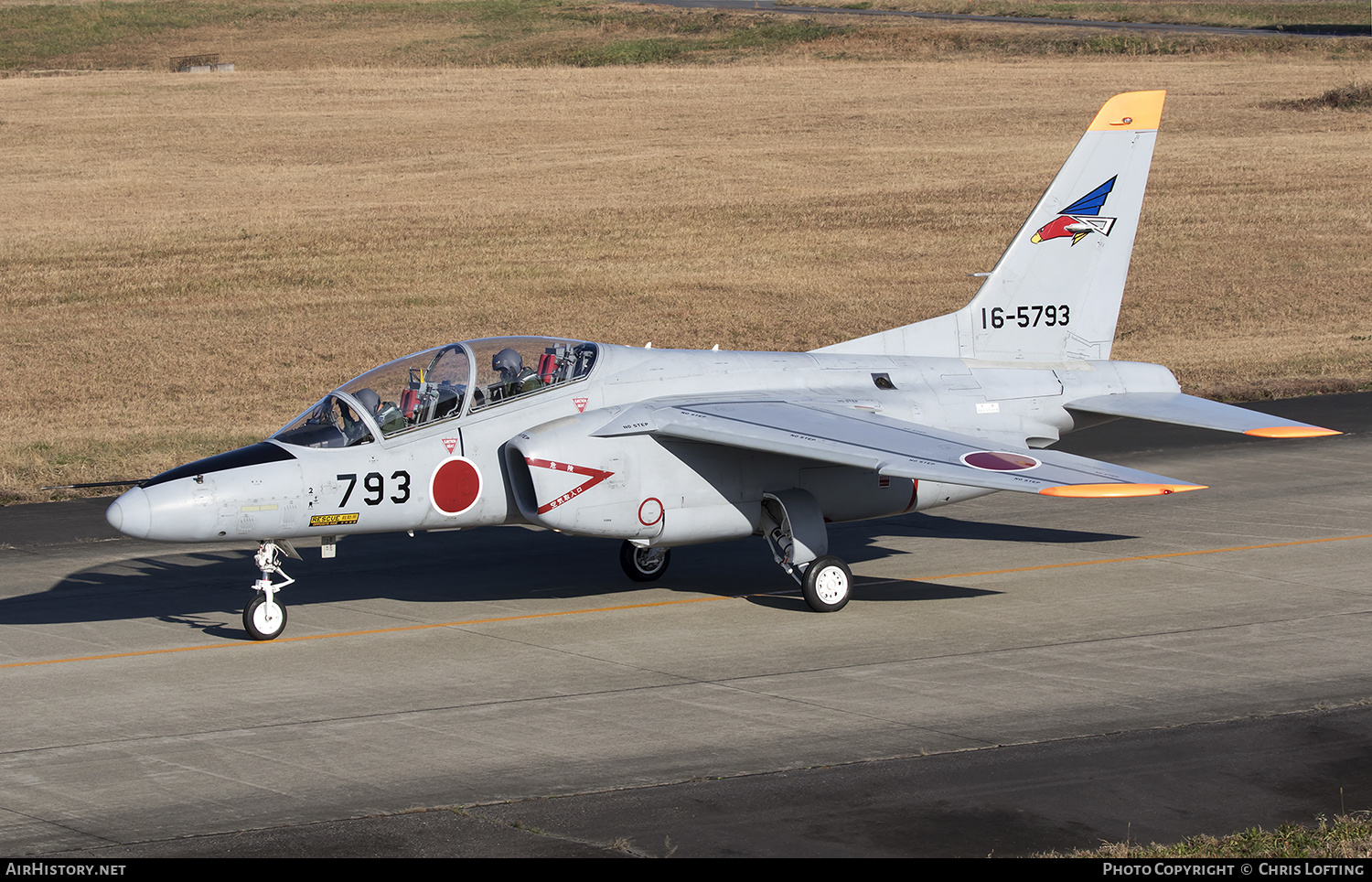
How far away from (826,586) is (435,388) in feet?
13.4

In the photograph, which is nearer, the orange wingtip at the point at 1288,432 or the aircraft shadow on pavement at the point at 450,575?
the orange wingtip at the point at 1288,432

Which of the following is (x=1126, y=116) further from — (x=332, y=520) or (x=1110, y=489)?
(x=332, y=520)

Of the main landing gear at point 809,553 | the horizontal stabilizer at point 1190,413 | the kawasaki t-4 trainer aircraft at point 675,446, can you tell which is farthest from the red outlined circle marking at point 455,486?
the horizontal stabilizer at point 1190,413

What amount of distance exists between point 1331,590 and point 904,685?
5383 millimetres

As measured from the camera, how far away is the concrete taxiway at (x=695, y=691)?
991cm

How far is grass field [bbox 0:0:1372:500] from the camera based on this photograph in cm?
2923

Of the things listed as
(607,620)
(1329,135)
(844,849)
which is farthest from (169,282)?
(1329,135)

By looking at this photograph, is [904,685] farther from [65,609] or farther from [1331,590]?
[65,609]

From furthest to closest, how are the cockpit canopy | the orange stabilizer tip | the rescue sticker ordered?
1. the orange stabilizer tip
2. the cockpit canopy
3. the rescue sticker

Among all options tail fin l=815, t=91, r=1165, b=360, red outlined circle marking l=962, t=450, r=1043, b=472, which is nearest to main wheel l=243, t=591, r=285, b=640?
red outlined circle marking l=962, t=450, r=1043, b=472

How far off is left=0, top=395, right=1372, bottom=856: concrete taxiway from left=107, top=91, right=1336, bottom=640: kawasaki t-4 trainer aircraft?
39.7 inches

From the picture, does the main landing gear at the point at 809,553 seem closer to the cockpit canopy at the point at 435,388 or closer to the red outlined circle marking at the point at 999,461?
the red outlined circle marking at the point at 999,461

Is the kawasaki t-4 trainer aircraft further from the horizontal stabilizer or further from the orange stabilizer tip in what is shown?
the orange stabilizer tip

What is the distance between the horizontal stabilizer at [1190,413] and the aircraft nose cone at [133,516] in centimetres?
924
